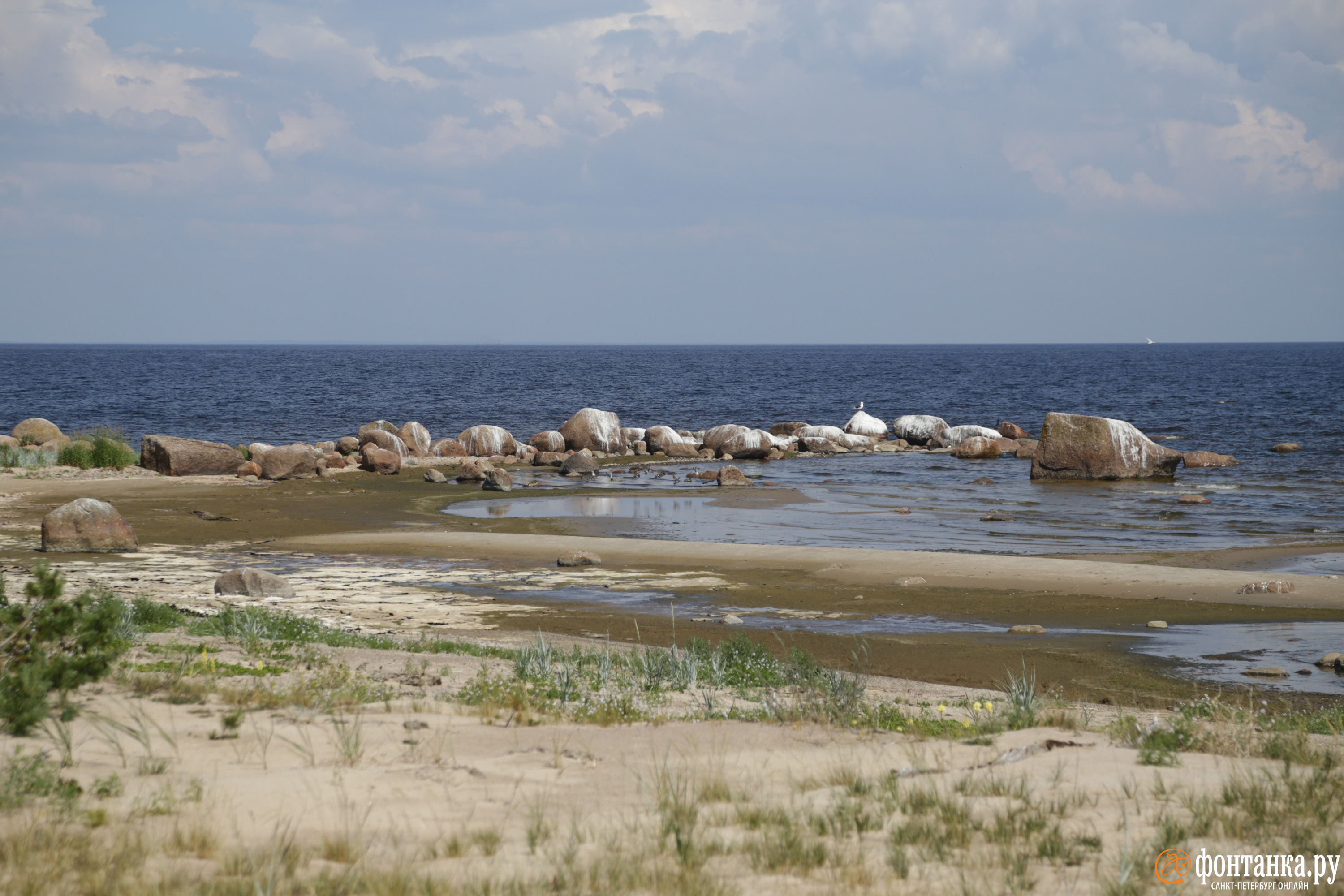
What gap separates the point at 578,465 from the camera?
1194 inches

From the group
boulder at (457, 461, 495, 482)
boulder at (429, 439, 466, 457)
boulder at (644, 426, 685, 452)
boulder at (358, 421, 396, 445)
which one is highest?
boulder at (358, 421, 396, 445)

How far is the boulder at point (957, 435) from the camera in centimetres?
3831

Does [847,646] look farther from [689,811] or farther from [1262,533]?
[1262,533]

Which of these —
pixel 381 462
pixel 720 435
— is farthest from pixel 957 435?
pixel 381 462

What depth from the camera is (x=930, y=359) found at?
6053 inches

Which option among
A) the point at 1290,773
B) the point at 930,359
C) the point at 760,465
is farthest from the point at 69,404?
the point at 930,359

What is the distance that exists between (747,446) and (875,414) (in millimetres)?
22940

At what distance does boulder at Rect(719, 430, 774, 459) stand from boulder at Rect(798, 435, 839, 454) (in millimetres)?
2106

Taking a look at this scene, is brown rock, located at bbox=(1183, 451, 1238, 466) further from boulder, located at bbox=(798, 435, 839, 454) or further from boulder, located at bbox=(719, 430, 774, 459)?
boulder, located at bbox=(719, 430, 774, 459)

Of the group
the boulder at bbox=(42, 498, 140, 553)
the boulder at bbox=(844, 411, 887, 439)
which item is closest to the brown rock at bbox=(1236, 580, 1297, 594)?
the boulder at bbox=(42, 498, 140, 553)

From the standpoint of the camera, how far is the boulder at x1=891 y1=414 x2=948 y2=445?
40688 mm

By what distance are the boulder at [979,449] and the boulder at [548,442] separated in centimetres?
1481

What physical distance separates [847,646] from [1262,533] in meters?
13.8

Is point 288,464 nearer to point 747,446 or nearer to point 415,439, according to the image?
point 415,439
